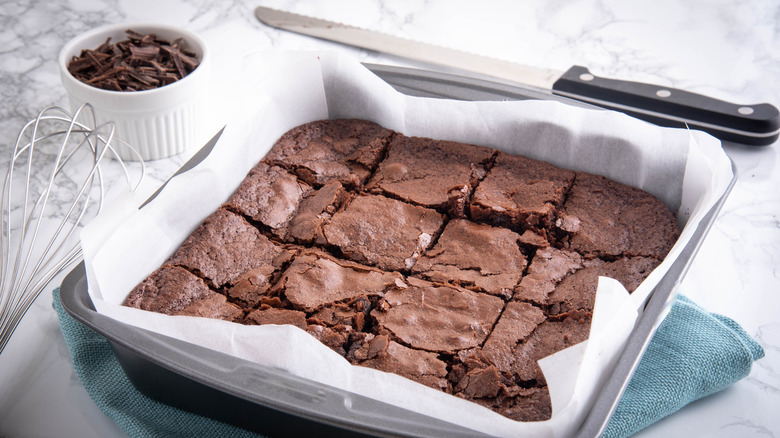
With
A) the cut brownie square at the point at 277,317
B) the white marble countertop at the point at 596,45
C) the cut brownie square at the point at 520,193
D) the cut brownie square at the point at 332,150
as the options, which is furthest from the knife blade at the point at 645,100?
the cut brownie square at the point at 277,317

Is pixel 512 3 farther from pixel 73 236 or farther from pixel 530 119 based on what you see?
pixel 73 236

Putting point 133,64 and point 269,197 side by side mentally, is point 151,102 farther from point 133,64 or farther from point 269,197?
point 269,197

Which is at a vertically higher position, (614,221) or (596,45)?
(614,221)

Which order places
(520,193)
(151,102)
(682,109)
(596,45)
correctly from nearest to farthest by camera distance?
(520,193), (151,102), (682,109), (596,45)

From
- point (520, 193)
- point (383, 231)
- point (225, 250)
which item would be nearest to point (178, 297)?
point (225, 250)

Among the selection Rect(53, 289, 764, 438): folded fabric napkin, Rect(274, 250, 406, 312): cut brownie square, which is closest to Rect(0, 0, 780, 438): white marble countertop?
Rect(53, 289, 764, 438): folded fabric napkin

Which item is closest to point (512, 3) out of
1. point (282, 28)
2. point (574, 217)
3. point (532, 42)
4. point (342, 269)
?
point (532, 42)
